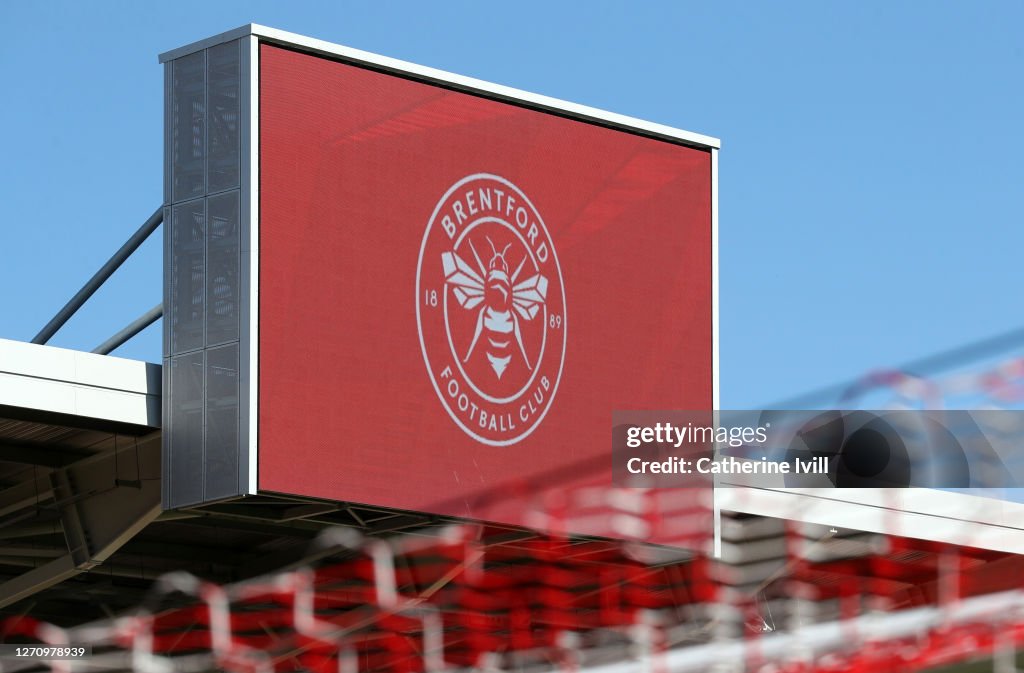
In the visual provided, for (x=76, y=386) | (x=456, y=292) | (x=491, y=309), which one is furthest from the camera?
(x=491, y=309)

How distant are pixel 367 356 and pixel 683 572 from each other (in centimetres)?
675

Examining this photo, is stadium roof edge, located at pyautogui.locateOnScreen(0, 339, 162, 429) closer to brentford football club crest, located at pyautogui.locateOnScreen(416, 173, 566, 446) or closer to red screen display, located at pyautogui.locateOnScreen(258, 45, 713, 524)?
red screen display, located at pyautogui.locateOnScreen(258, 45, 713, 524)

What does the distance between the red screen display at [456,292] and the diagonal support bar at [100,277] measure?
65.9 inches

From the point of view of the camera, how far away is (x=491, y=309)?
20.8 metres

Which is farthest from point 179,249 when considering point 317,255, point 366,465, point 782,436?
point 782,436

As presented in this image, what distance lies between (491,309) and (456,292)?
1.69 feet

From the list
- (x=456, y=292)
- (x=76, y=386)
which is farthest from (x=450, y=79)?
(x=76, y=386)

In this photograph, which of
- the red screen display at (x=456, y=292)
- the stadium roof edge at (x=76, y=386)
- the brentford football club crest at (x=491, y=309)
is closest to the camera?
the stadium roof edge at (x=76, y=386)

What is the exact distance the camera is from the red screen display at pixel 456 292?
62.1ft

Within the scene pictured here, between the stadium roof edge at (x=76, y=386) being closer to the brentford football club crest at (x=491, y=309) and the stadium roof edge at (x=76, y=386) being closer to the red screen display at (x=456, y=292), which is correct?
the red screen display at (x=456, y=292)

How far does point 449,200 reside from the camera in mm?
20578

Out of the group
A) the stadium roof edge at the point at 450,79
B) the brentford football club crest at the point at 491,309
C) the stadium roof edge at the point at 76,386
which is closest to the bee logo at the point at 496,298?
the brentford football club crest at the point at 491,309

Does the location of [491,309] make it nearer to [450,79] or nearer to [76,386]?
[450,79]

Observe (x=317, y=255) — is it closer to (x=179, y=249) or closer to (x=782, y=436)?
(x=179, y=249)
